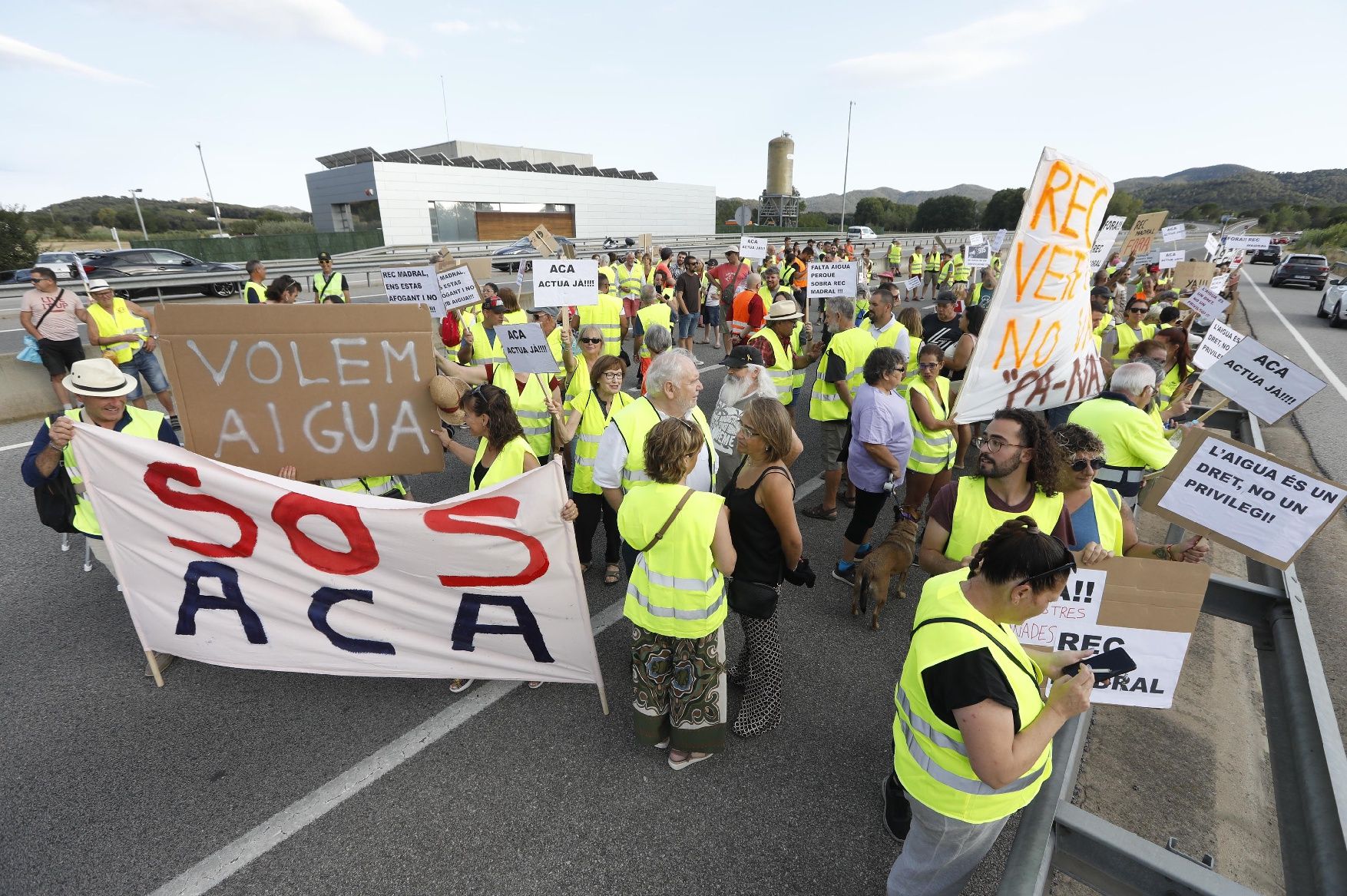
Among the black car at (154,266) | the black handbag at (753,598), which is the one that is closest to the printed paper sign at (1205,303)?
the black handbag at (753,598)

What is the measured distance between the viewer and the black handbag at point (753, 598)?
299 cm

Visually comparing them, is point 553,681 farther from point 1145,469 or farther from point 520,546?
point 1145,469

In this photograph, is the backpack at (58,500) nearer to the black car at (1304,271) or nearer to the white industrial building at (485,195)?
the white industrial building at (485,195)

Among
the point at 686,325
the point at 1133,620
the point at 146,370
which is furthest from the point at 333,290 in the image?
the point at 1133,620

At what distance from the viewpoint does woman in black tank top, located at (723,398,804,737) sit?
275 centimetres

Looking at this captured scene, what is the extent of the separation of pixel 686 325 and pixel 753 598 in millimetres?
10034

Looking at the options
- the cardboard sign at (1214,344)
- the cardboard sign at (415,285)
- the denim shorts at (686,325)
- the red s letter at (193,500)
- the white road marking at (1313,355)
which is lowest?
the white road marking at (1313,355)

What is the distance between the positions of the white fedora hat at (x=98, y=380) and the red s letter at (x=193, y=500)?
0.51 meters

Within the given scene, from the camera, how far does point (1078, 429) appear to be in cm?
290

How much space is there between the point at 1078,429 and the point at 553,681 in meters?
3.00

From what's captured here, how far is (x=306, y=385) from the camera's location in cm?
345

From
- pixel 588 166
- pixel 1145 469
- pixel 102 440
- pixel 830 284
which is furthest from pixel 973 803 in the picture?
pixel 588 166

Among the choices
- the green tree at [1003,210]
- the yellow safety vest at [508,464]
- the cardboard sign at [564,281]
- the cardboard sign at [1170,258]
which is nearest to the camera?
the yellow safety vest at [508,464]

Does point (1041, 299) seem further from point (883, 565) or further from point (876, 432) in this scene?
Answer: point (883, 565)
